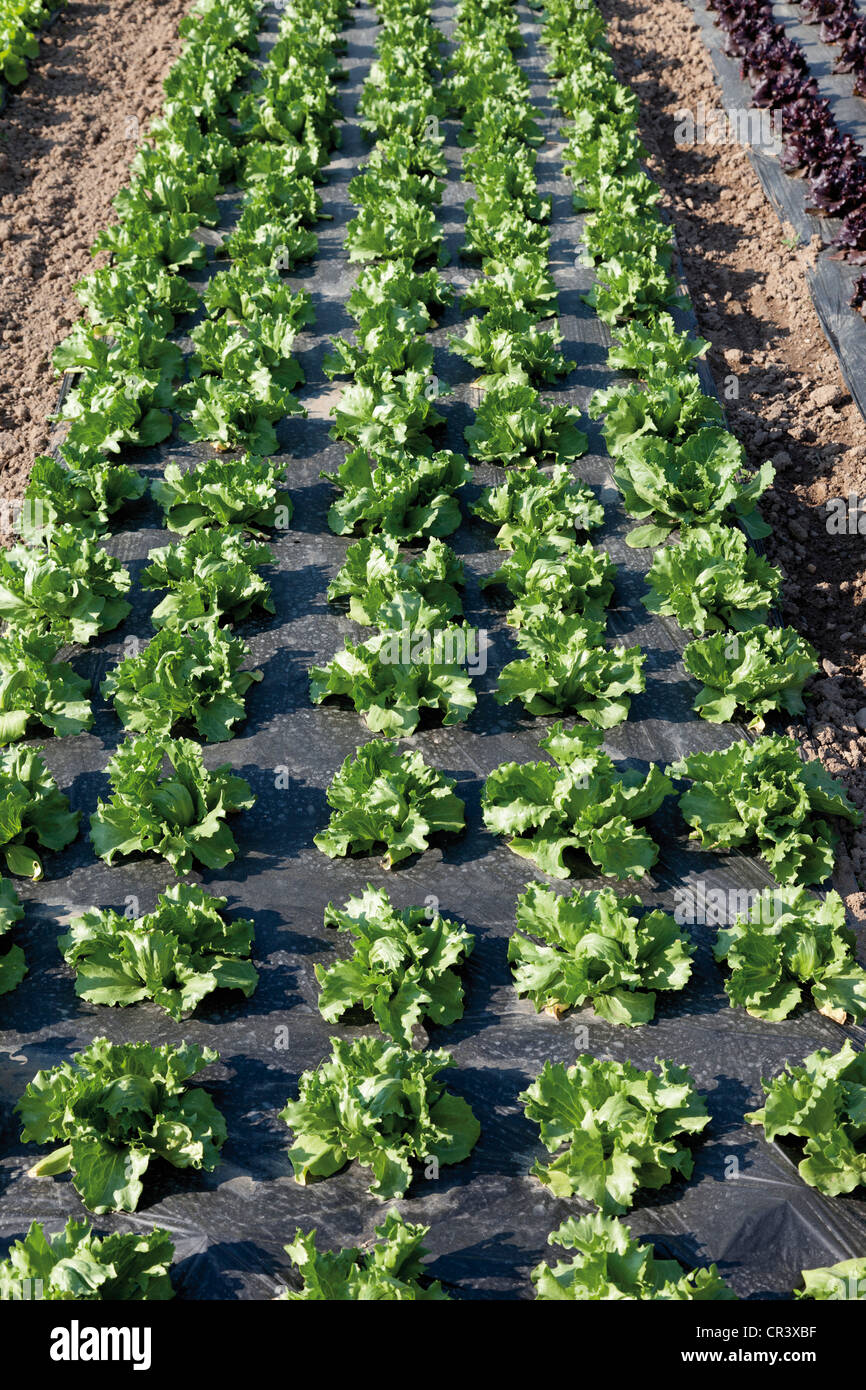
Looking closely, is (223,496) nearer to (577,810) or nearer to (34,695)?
(34,695)

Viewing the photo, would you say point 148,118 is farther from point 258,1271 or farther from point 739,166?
point 258,1271

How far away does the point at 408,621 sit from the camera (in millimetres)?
7723

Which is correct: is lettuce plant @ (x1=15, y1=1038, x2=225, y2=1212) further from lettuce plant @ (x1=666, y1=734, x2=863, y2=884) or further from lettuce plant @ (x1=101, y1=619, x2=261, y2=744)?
lettuce plant @ (x1=666, y1=734, x2=863, y2=884)

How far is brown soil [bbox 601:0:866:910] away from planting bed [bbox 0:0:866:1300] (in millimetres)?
581

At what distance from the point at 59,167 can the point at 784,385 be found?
894 centimetres

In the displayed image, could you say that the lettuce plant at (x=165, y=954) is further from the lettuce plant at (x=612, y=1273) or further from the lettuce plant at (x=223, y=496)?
the lettuce plant at (x=223, y=496)

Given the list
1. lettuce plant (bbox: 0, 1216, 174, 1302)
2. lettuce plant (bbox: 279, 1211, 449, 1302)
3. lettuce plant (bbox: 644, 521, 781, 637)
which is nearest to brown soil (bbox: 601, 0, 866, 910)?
lettuce plant (bbox: 644, 521, 781, 637)

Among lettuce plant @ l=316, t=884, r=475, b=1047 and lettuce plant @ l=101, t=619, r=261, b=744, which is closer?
lettuce plant @ l=316, t=884, r=475, b=1047

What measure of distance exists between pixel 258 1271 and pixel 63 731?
3501 millimetres

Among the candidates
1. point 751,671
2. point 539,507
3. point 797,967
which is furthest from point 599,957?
point 539,507

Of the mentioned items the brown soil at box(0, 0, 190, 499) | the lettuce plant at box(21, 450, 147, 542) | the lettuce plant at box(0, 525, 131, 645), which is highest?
the brown soil at box(0, 0, 190, 499)

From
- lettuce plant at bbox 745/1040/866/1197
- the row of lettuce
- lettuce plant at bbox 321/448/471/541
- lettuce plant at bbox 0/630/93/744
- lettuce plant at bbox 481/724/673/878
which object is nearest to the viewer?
lettuce plant at bbox 745/1040/866/1197

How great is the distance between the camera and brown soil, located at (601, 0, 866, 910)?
8508 millimetres

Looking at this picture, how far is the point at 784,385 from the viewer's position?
36.1 ft
